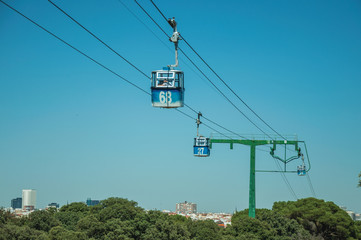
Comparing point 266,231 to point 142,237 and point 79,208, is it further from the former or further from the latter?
point 79,208

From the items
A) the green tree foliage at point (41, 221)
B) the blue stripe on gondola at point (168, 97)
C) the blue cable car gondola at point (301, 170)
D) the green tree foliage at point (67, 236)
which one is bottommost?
the green tree foliage at point (41, 221)

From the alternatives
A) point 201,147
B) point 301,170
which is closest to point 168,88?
point 201,147

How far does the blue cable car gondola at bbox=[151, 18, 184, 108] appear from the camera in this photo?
20.1m

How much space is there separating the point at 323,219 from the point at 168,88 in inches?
2373

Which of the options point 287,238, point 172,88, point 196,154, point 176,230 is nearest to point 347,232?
point 287,238

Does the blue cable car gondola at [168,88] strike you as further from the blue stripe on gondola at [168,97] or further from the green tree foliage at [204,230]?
the green tree foliage at [204,230]

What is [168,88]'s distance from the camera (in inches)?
794

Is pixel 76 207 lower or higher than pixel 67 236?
lower

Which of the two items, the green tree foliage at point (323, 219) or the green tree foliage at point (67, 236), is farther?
the green tree foliage at point (323, 219)

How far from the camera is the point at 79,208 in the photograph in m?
88.6

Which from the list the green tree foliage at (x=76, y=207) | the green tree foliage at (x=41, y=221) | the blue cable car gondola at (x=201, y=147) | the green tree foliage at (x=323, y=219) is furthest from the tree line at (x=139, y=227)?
the green tree foliage at (x=76, y=207)

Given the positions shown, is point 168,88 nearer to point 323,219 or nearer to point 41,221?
point 41,221

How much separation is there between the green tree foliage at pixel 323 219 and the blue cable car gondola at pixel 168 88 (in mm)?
59049

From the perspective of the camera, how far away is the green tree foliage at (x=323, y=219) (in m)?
73.4
